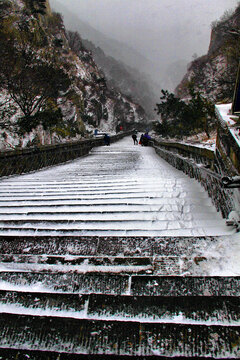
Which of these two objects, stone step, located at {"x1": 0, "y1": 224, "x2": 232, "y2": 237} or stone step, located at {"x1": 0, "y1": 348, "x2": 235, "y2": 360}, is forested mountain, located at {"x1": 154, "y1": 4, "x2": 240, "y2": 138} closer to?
stone step, located at {"x1": 0, "y1": 224, "x2": 232, "y2": 237}

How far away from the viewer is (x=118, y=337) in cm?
125

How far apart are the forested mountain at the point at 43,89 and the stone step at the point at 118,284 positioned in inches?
592

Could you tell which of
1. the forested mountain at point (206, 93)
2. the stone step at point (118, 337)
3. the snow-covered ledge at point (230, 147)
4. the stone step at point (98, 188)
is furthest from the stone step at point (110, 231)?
the forested mountain at point (206, 93)

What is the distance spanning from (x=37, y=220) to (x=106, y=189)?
1.74 meters

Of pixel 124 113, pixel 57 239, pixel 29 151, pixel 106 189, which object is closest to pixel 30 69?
pixel 29 151

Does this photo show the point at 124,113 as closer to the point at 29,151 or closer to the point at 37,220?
the point at 29,151

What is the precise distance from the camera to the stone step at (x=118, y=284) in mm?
1640

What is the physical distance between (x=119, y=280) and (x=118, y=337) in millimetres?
563

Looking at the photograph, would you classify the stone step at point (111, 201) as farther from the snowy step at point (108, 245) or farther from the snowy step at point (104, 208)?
the snowy step at point (108, 245)

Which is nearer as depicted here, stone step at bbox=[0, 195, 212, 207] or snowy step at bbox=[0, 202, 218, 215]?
snowy step at bbox=[0, 202, 218, 215]

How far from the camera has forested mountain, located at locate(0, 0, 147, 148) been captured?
17.1 meters

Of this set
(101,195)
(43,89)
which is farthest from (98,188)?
(43,89)

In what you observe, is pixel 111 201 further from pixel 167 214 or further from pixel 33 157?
pixel 33 157

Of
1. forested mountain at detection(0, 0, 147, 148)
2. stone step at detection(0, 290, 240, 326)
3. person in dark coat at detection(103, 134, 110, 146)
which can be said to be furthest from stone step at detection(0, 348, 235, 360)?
person in dark coat at detection(103, 134, 110, 146)
